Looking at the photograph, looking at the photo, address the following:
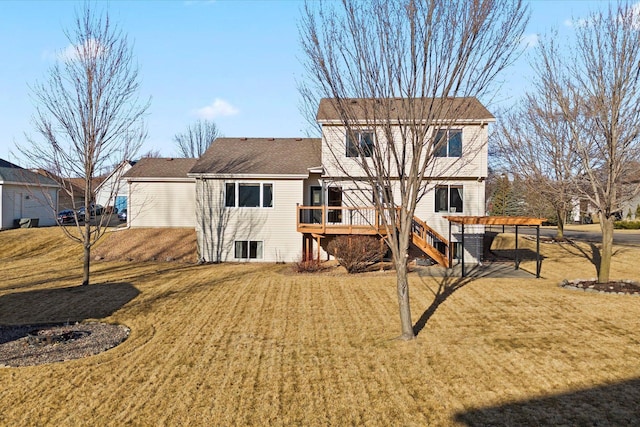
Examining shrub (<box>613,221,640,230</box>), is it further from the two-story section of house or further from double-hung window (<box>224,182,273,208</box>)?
double-hung window (<box>224,182,273,208</box>)

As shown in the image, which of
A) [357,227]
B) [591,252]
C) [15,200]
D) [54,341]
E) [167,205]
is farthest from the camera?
[15,200]

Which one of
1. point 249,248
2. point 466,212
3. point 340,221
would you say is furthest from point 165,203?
point 466,212

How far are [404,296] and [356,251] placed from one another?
722 centimetres

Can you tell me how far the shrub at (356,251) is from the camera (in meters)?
15.3

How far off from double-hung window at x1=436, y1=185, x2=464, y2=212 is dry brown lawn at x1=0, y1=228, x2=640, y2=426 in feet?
15.0

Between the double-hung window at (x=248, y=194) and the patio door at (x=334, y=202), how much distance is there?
250 cm

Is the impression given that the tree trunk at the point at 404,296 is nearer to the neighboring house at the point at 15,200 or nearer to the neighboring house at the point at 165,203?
the neighboring house at the point at 165,203

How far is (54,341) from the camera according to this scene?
8.35 meters

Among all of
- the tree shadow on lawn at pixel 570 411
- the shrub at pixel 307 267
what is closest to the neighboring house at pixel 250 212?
the shrub at pixel 307 267

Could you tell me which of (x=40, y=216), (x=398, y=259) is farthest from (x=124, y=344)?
(x=40, y=216)

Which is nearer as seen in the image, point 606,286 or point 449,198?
point 606,286

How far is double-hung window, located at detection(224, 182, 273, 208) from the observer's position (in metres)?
18.8

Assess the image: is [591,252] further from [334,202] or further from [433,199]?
[334,202]

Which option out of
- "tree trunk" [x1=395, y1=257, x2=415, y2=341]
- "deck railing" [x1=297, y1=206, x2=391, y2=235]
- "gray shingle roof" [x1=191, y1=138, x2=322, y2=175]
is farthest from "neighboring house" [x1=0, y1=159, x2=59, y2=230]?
"tree trunk" [x1=395, y1=257, x2=415, y2=341]
